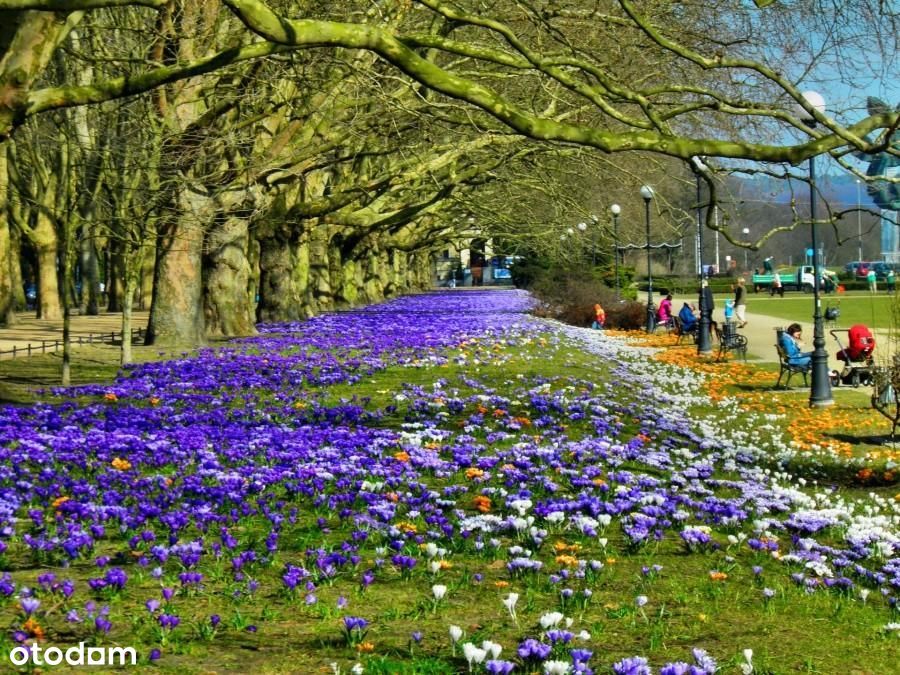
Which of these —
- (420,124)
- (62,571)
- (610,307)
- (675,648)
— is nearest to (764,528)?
(675,648)

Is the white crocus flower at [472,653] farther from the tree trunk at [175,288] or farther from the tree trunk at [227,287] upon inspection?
the tree trunk at [227,287]

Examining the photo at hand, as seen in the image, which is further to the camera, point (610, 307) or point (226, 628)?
point (610, 307)

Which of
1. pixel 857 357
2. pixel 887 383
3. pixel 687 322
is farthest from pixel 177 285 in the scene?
pixel 887 383

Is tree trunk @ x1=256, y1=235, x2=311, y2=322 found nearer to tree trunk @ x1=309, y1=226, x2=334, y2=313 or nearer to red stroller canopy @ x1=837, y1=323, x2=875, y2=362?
tree trunk @ x1=309, y1=226, x2=334, y2=313

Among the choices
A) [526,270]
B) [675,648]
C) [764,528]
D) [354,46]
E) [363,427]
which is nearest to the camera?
[675,648]

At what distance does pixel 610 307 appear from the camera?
128 ft

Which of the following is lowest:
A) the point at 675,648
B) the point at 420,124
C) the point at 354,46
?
the point at 675,648

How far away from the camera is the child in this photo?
36375mm

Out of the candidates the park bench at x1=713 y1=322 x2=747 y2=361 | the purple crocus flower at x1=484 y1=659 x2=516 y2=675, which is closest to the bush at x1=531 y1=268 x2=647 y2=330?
the park bench at x1=713 y1=322 x2=747 y2=361

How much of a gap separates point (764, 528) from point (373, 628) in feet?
10.3

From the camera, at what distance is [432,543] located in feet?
19.6

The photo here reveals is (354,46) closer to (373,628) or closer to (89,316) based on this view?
(373,628)

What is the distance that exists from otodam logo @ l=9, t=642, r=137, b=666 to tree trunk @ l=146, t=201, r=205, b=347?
1821cm

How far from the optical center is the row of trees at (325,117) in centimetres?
877
